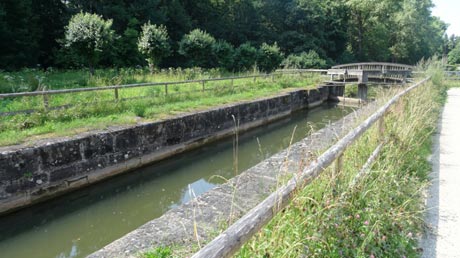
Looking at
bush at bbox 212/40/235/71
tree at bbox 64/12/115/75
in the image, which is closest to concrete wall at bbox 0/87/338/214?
tree at bbox 64/12/115/75

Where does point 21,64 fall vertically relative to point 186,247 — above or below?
above

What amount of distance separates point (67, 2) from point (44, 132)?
24100mm

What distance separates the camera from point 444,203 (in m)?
3.76

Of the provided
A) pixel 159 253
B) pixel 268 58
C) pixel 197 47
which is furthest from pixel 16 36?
pixel 159 253

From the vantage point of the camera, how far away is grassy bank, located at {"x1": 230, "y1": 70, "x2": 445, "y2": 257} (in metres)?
2.22

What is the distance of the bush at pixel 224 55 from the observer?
69.9 ft

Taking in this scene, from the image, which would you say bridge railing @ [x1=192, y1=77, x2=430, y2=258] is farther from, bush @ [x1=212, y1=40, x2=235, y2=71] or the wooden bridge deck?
bush @ [x1=212, y1=40, x2=235, y2=71]

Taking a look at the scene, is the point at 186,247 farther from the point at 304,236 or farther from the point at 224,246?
the point at 224,246

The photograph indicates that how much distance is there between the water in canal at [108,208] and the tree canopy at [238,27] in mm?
9137

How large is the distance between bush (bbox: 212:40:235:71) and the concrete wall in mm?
11238

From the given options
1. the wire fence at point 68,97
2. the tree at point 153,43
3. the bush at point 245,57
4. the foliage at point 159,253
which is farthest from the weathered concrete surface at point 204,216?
the bush at point 245,57

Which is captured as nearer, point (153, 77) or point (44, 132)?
→ point (44, 132)

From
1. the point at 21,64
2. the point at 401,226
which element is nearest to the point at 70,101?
the point at 401,226

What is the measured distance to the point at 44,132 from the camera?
659 cm
